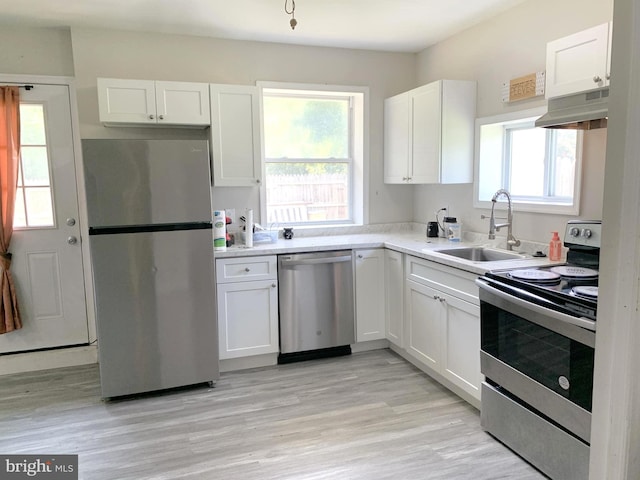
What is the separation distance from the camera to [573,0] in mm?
2609

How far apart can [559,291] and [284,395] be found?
1.82m

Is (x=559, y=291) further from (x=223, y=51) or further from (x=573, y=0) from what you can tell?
(x=223, y=51)

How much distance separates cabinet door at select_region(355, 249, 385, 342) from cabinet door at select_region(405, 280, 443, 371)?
1.11 feet

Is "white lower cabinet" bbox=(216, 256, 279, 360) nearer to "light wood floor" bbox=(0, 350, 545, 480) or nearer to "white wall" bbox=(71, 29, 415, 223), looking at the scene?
"light wood floor" bbox=(0, 350, 545, 480)

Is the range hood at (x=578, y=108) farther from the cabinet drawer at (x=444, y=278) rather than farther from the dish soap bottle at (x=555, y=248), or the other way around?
the cabinet drawer at (x=444, y=278)

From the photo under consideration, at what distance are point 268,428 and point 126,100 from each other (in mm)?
2377

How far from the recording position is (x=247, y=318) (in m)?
3.32

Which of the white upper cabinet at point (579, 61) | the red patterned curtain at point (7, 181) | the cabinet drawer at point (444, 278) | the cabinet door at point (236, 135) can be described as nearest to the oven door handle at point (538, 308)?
the cabinet drawer at point (444, 278)

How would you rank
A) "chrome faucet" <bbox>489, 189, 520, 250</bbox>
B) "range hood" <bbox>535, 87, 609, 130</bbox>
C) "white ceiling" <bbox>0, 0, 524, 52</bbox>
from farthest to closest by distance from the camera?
"chrome faucet" <bbox>489, 189, 520, 250</bbox>
"white ceiling" <bbox>0, 0, 524, 52</bbox>
"range hood" <bbox>535, 87, 609, 130</bbox>

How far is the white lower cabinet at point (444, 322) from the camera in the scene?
2645 mm

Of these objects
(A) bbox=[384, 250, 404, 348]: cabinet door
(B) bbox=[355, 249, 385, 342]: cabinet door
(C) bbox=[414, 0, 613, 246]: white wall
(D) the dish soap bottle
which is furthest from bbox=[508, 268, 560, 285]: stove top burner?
(B) bbox=[355, 249, 385, 342]: cabinet door

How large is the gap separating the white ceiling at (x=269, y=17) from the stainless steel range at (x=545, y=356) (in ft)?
5.69

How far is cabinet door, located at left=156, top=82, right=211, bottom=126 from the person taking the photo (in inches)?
127

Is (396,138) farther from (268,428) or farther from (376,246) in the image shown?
Answer: (268,428)
